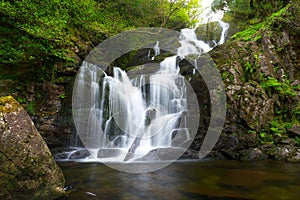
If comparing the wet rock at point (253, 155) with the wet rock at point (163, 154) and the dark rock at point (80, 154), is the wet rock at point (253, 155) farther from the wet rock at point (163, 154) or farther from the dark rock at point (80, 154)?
the dark rock at point (80, 154)

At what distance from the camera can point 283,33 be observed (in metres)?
10.5

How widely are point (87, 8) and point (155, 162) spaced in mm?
8107

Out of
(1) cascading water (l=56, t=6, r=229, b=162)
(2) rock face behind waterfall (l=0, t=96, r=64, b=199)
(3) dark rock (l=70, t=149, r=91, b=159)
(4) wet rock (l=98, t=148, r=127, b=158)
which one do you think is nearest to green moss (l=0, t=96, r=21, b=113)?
(2) rock face behind waterfall (l=0, t=96, r=64, b=199)

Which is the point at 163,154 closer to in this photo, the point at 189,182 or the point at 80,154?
the point at 189,182

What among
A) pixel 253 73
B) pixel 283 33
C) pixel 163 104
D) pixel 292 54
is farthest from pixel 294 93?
pixel 163 104

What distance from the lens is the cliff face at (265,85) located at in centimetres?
788

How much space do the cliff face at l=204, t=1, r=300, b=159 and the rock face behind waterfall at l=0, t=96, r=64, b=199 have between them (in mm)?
6016

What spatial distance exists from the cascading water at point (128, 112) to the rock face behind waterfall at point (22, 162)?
13.0 ft

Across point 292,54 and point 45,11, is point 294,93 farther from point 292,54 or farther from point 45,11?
point 45,11

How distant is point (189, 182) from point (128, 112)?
18.3ft

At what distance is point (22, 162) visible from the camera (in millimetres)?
3170

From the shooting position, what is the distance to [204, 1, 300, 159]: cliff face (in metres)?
7.88

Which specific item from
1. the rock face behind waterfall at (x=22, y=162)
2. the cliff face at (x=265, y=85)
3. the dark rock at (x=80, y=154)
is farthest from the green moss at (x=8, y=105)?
the cliff face at (x=265, y=85)

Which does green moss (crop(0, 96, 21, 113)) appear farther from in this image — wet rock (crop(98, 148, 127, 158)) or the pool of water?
wet rock (crop(98, 148, 127, 158))
